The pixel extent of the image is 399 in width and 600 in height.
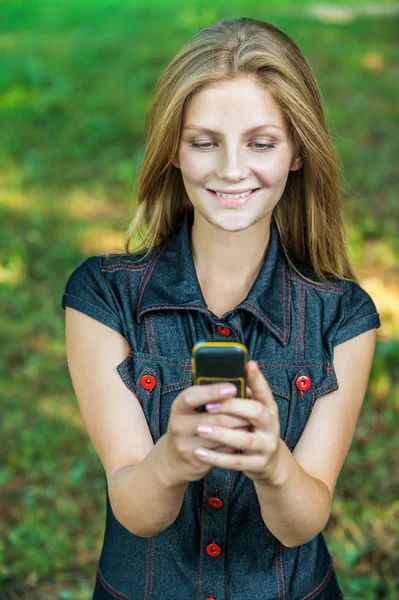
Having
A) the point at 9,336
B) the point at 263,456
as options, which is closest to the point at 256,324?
the point at 263,456

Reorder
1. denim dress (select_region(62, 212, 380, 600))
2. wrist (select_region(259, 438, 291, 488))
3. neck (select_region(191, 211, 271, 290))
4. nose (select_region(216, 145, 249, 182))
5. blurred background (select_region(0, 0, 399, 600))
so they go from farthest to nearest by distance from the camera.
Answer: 1. blurred background (select_region(0, 0, 399, 600))
2. neck (select_region(191, 211, 271, 290))
3. denim dress (select_region(62, 212, 380, 600))
4. nose (select_region(216, 145, 249, 182))
5. wrist (select_region(259, 438, 291, 488))

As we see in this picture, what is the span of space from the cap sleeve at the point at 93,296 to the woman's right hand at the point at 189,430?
458 mm

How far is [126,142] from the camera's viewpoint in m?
5.85

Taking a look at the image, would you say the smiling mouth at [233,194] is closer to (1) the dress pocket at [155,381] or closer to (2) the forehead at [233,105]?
(2) the forehead at [233,105]

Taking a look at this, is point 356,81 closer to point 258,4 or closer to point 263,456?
point 258,4

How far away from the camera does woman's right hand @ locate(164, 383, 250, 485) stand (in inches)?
51.3

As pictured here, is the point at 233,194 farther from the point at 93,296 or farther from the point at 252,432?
the point at 252,432

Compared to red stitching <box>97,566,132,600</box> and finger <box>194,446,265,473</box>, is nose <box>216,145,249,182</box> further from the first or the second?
red stitching <box>97,566,132,600</box>

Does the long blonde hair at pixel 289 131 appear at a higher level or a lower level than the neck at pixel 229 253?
higher

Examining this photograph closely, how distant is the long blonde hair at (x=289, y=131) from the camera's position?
5.66ft

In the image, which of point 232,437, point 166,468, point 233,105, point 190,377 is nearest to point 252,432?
point 232,437

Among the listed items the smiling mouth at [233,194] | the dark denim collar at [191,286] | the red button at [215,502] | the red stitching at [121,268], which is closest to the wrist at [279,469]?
the red button at [215,502]

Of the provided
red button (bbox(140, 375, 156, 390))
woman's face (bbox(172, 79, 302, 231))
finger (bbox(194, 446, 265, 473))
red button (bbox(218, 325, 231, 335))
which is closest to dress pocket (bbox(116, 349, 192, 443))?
red button (bbox(140, 375, 156, 390))

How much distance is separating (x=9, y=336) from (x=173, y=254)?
2304 mm
